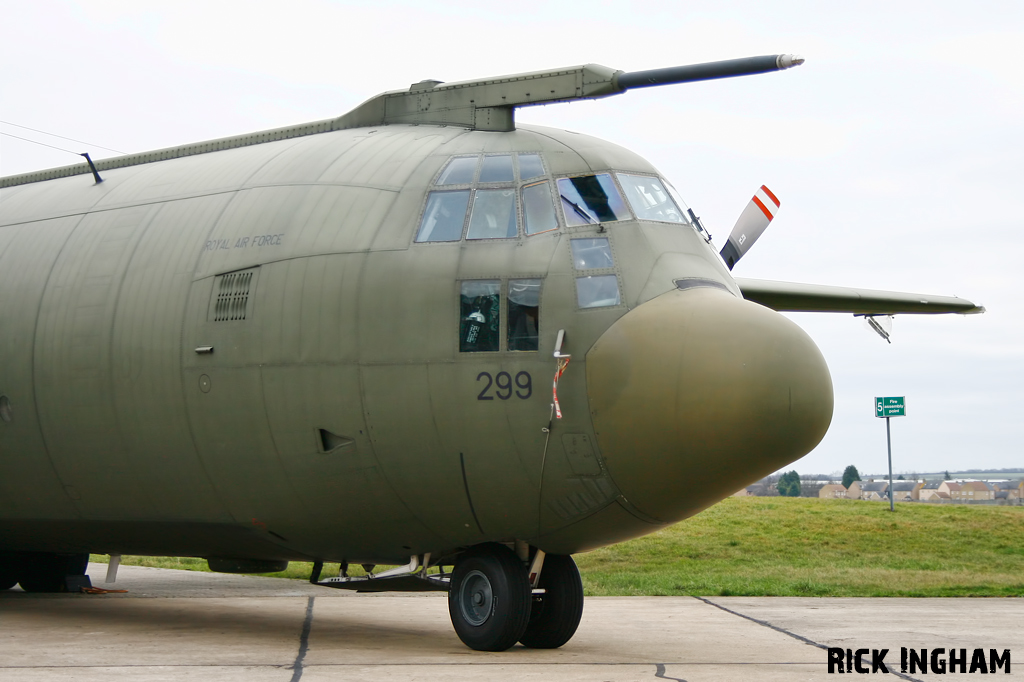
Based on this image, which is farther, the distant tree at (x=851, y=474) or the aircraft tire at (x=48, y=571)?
the distant tree at (x=851, y=474)

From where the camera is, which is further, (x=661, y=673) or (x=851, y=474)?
(x=851, y=474)

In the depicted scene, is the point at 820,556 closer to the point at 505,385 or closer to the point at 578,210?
the point at 578,210

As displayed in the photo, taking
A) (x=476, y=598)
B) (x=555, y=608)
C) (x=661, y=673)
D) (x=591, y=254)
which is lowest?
(x=661, y=673)

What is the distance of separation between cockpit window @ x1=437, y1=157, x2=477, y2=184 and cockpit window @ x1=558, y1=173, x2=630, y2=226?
0.87 m

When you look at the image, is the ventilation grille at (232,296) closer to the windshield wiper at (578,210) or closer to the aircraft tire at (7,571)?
the windshield wiper at (578,210)

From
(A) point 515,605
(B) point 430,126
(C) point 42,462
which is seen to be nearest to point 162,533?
(C) point 42,462

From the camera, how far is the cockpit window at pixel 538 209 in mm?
10406

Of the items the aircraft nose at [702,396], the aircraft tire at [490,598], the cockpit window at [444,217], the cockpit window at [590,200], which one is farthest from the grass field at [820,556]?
the cockpit window at [444,217]

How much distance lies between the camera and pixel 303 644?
456 inches

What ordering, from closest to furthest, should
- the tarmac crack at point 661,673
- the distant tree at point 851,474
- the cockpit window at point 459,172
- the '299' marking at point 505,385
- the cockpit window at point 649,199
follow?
1. the tarmac crack at point 661,673
2. the '299' marking at point 505,385
3. the cockpit window at point 649,199
4. the cockpit window at point 459,172
5. the distant tree at point 851,474

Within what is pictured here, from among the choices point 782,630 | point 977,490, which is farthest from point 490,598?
point 977,490

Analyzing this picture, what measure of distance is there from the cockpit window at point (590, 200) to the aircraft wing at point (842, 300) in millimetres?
6982

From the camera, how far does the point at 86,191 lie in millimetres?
14047

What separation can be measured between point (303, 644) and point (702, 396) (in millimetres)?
5083
